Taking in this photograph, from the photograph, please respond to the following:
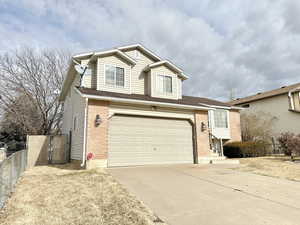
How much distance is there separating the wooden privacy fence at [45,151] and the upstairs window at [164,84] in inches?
305

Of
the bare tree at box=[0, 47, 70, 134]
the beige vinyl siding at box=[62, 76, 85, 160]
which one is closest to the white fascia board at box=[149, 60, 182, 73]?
the beige vinyl siding at box=[62, 76, 85, 160]

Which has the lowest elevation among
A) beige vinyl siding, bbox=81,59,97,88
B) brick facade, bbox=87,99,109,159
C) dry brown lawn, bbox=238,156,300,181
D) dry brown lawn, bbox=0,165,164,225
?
dry brown lawn, bbox=0,165,164,225

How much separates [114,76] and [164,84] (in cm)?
366

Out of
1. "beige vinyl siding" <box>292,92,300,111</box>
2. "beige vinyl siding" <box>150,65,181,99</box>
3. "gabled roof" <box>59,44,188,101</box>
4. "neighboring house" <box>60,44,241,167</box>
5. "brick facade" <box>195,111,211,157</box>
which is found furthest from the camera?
"beige vinyl siding" <box>292,92,300,111</box>

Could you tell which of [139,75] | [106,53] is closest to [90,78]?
[106,53]

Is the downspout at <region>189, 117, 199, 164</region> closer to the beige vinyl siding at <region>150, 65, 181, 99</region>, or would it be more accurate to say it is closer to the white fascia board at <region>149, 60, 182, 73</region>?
the beige vinyl siding at <region>150, 65, 181, 99</region>

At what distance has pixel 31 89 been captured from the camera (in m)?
19.9

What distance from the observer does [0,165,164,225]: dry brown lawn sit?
3.67 meters

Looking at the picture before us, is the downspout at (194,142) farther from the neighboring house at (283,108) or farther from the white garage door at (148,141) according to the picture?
the neighboring house at (283,108)

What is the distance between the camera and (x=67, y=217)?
3809 mm

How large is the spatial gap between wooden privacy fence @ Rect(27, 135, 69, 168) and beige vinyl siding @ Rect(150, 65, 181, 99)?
23.5 ft

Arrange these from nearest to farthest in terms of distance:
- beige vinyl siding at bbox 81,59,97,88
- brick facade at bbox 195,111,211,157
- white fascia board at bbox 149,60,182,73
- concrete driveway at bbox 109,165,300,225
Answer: concrete driveway at bbox 109,165,300,225, beige vinyl siding at bbox 81,59,97,88, brick facade at bbox 195,111,211,157, white fascia board at bbox 149,60,182,73

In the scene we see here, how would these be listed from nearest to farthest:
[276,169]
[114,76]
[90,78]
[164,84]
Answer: [276,169], [90,78], [114,76], [164,84]

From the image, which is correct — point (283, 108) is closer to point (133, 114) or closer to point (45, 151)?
point (133, 114)
